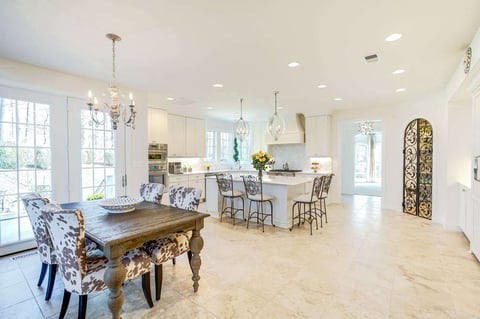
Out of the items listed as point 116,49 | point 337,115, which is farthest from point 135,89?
point 337,115

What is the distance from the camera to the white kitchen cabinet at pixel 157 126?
578cm

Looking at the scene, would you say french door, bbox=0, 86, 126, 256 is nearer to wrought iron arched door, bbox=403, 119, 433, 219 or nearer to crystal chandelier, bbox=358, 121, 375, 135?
wrought iron arched door, bbox=403, 119, 433, 219

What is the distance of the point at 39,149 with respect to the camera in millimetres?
3506

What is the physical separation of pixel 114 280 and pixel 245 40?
2.53 meters

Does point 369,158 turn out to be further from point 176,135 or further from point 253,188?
point 176,135

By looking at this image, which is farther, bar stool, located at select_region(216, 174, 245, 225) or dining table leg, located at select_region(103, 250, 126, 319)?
bar stool, located at select_region(216, 174, 245, 225)

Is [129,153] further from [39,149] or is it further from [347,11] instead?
[347,11]

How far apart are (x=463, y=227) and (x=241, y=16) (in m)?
4.75

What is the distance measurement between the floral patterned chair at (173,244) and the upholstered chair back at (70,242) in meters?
0.52

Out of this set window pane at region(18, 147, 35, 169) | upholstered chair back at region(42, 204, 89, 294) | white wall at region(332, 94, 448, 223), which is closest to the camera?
upholstered chair back at region(42, 204, 89, 294)

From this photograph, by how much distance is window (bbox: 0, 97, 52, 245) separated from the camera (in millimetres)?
3230

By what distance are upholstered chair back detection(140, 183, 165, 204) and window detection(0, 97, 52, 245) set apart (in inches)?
58.9

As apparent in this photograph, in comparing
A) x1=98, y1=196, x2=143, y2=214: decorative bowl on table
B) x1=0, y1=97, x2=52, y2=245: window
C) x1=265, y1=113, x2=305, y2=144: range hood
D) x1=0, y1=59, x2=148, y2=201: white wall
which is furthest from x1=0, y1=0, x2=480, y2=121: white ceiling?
x1=265, y1=113, x2=305, y2=144: range hood

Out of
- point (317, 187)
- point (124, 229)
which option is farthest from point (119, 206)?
point (317, 187)
